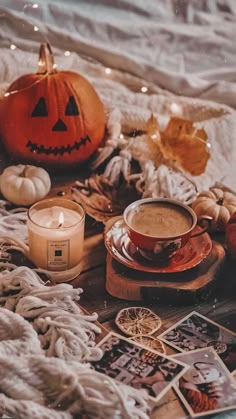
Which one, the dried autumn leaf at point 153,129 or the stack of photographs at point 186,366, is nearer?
the stack of photographs at point 186,366

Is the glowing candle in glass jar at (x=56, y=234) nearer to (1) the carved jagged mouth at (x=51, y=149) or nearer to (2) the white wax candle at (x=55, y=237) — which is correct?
(2) the white wax candle at (x=55, y=237)

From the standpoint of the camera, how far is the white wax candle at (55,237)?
47.4 inches

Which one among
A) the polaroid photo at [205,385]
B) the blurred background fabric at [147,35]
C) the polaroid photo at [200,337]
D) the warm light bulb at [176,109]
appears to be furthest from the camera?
the blurred background fabric at [147,35]

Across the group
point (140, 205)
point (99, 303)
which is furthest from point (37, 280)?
point (140, 205)

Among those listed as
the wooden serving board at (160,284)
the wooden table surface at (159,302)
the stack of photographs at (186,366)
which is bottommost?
the wooden table surface at (159,302)

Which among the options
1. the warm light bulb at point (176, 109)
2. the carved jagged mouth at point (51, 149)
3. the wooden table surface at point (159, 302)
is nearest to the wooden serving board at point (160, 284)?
the wooden table surface at point (159, 302)

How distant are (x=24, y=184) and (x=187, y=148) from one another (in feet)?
1.20

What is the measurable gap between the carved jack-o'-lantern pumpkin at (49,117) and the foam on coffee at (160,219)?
1.12 ft

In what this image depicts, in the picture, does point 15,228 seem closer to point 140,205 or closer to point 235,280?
point 140,205

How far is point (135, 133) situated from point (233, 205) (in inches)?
15.3

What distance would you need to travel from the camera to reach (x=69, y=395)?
3.15 feet

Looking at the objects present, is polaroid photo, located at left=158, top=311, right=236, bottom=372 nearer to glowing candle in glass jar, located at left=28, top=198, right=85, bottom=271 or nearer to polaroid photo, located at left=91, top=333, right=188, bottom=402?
polaroid photo, located at left=91, top=333, right=188, bottom=402

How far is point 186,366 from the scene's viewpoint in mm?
1056

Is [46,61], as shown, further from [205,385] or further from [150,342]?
[205,385]
